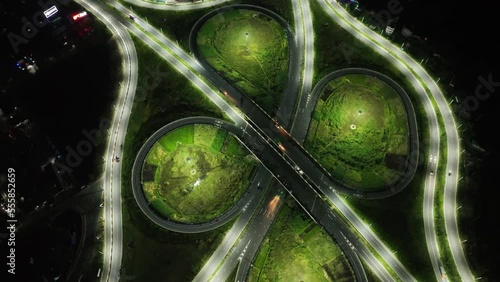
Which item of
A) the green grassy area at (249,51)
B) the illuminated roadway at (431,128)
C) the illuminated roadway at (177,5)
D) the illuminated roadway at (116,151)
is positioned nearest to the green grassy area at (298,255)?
the illuminated roadway at (431,128)

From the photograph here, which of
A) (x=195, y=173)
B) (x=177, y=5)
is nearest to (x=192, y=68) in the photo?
(x=177, y=5)

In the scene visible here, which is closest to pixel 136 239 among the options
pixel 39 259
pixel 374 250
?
pixel 39 259

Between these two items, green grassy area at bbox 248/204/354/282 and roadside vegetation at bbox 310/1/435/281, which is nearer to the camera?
green grassy area at bbox 248/204/354/282

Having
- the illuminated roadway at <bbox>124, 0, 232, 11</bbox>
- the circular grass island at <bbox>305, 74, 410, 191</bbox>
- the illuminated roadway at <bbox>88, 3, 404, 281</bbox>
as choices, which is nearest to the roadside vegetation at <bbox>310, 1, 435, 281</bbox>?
the circular grass island at <bbox>305, 74, 410, 191</bbox>

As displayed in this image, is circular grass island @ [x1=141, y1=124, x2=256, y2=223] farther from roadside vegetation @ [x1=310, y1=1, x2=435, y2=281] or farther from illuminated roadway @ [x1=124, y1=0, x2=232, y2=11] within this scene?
illuminated roadway @ [x1=124, y1=0, x2=232, y2=11]

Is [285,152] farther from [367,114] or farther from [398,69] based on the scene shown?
[398,69]
